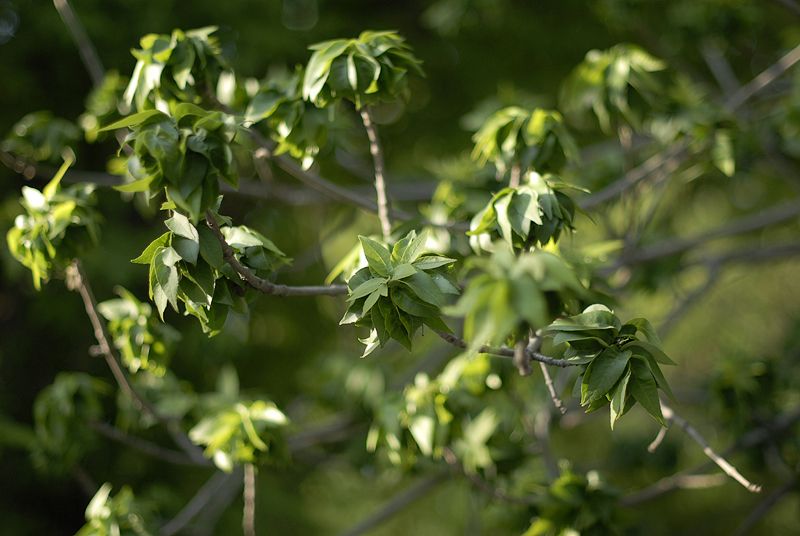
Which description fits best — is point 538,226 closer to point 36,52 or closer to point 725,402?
point 725,402

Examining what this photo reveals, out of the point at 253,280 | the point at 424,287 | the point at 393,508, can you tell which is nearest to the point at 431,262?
the point at 424,287

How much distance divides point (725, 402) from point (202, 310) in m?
2.19

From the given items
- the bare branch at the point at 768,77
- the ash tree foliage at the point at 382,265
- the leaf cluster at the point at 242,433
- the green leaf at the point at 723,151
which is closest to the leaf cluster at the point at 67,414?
the ash tree foliage at the point at 382,265

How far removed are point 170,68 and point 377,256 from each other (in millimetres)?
906

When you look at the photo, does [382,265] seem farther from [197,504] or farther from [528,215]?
[197,504]

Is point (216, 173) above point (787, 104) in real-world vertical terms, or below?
above

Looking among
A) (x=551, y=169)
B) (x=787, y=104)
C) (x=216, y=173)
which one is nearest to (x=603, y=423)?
(x=787, y=104)

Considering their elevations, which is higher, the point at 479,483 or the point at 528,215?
the point at 528,215

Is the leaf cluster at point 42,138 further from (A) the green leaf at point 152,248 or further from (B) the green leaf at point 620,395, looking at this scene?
(B) the green leaf at point 620,395

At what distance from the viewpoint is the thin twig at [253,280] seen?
4.36 feet

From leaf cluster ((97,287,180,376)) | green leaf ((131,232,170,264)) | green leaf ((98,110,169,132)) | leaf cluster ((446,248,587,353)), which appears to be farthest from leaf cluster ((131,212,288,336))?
leaf cluster ((97,287,180,376))

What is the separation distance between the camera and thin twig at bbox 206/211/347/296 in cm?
133

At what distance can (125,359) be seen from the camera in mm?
2166

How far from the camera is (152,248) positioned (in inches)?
52.9
